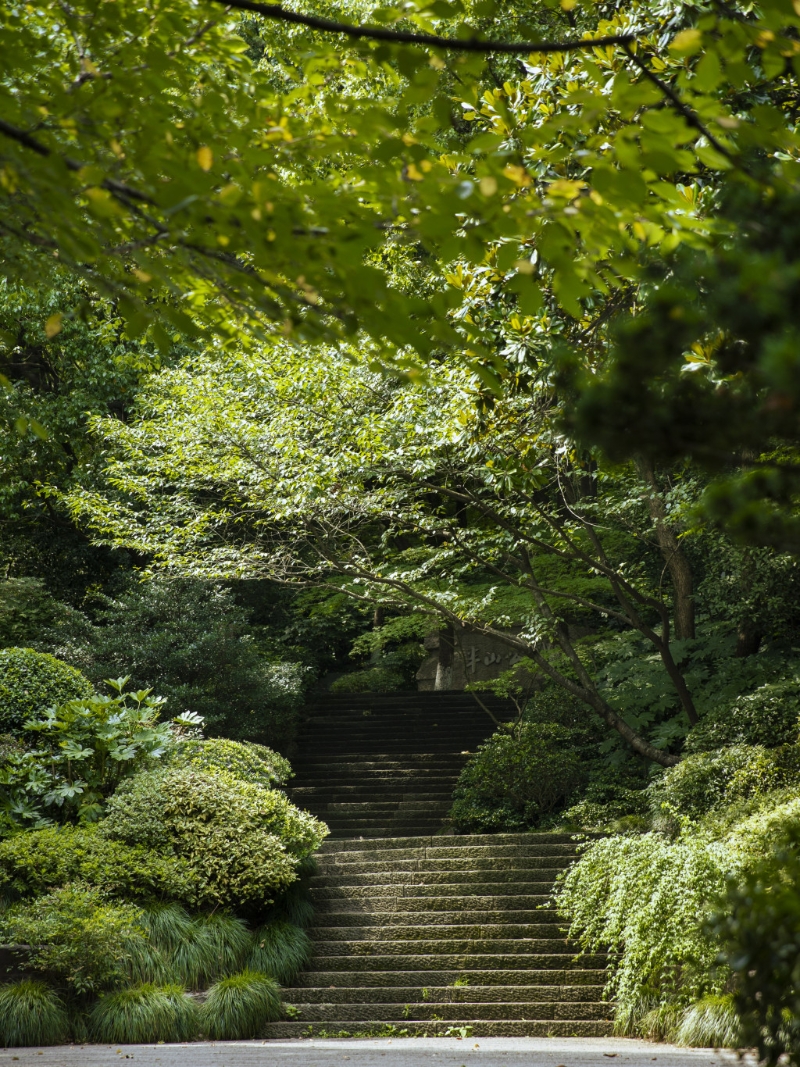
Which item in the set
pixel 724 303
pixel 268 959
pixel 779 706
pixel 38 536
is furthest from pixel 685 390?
pixel 38 536

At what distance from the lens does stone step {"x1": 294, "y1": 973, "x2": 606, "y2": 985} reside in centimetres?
743

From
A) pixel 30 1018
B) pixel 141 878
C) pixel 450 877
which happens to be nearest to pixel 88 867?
pixel 141 878

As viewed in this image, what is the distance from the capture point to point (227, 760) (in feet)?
31.0

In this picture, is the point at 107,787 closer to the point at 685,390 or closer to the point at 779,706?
the point at 779,706

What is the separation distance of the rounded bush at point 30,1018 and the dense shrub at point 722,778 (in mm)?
4832

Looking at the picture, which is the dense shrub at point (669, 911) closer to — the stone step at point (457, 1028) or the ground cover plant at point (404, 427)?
the ground cover plant at point (404, 427)

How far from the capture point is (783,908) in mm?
1784

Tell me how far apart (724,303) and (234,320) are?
1756 mm

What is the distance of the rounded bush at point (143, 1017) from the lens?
627 centimetres

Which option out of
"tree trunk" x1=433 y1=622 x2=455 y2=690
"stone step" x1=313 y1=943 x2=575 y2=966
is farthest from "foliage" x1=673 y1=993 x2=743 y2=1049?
"tree trunk" x1=433 y1=622 x2=455 y2=690

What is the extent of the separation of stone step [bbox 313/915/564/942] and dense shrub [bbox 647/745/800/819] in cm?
158

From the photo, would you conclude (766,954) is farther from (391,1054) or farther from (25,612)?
(25,612)

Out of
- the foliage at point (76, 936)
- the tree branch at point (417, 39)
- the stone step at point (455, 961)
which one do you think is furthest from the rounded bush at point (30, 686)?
the tree branch at point (417, 39)

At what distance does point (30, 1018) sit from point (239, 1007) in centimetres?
141
